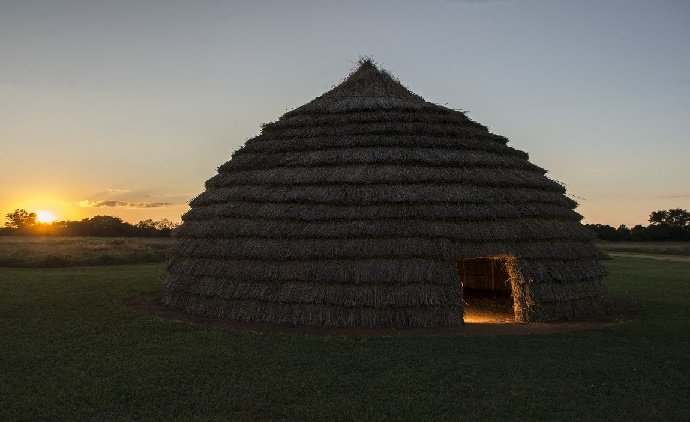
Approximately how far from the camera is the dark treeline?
8312 cm

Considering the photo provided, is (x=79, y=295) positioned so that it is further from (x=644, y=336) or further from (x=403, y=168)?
(x=644, y=336)

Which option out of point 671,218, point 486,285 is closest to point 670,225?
point 671,218

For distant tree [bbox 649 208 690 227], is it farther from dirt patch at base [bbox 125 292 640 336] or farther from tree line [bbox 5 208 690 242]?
dirt patch at base [bbox 125 292 640 336]

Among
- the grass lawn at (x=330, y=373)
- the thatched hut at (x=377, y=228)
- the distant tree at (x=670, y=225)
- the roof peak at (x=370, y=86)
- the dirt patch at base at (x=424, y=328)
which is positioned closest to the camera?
the grass lawn at (x=330, y=373)

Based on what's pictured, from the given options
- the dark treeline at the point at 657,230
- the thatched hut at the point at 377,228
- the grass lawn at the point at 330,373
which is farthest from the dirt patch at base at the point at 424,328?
the dark treeline at the point at 657,230

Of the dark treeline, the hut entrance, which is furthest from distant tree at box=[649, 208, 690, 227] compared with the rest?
the hut entrance

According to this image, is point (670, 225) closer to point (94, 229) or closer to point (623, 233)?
point (623, 233)

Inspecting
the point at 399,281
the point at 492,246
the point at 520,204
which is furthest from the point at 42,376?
the point at 520,204

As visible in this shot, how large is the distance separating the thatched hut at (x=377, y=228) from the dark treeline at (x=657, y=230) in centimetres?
7203

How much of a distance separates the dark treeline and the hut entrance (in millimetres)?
64749

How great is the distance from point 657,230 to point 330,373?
8670 cm

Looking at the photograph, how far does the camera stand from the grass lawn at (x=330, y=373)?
9.96m

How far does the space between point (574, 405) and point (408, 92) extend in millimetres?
15942

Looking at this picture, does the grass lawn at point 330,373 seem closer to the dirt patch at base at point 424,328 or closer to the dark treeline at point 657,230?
the dirt patch at base at point 424,328
